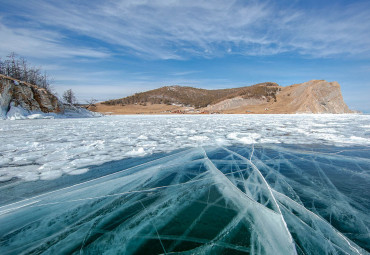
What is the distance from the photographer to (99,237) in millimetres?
1586

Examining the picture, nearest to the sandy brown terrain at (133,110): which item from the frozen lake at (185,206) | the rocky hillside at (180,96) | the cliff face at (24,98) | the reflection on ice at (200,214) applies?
the rocky hillside at (180,96)

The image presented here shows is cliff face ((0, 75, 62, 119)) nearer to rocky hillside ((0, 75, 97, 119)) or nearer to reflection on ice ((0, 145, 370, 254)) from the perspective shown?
rocky hillside ((0, 75, 97, 119))

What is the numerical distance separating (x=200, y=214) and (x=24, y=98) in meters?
33.5

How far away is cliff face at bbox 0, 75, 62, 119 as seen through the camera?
23645 mm

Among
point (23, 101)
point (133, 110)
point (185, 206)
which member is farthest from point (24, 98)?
point (133, 110)

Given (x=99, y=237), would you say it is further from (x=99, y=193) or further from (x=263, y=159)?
(x=263, y=159)

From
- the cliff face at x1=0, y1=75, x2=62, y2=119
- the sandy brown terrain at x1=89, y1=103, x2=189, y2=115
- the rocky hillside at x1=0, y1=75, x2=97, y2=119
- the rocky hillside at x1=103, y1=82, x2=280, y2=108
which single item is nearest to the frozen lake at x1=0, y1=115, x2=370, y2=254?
the rocky hillside at x1=0, y1=75, x2=97, y2=119

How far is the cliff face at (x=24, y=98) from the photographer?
23.6m

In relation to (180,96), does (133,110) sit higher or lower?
lower

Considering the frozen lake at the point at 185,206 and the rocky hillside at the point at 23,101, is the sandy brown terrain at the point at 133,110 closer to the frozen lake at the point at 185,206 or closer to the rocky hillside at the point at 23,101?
the rocky hillside at the point at 23,101

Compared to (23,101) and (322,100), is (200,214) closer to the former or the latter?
(23,101)

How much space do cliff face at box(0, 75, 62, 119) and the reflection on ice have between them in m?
29.7

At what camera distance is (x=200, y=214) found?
1.89m

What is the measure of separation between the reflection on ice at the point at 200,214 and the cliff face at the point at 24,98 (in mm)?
29715
